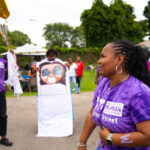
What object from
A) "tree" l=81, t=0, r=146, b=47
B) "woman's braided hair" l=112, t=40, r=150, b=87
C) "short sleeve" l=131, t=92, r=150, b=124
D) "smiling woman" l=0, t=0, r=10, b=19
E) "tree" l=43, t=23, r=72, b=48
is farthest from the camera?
"tree" l=43, t=23, r=72, b=48

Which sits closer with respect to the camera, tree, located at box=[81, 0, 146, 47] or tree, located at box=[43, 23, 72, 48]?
tree, located at box=[81, 0, 146, 47]

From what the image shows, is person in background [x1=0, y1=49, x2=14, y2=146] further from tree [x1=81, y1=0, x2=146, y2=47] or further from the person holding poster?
tree [x1=81, y1=0, x2=146, y2=47]

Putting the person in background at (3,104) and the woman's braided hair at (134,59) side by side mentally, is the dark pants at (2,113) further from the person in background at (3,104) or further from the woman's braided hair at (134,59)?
the woman's braided hair at (134,59)

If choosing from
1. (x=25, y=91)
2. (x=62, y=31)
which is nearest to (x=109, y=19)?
(x=25, y=91)

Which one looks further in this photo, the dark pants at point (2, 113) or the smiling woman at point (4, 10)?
the dark pants at point (2, 113)

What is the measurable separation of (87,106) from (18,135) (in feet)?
10.4

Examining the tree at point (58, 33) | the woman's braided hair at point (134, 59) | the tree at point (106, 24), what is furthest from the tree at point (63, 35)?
the woman's braided hair at point (134, 59)

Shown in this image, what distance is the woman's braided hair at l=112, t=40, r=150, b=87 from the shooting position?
1.47 meters

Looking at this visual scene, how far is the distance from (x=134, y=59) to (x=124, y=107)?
385 mm

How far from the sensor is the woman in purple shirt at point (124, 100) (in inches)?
49.5

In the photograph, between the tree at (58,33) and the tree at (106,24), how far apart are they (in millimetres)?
36979

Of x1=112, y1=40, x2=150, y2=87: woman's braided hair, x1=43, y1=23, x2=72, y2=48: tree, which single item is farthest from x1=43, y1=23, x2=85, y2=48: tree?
x1=112, y1=40, x2=150, y2=87: woman's braided hair

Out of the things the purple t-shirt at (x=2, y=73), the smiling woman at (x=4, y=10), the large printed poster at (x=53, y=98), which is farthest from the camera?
the large printed poster at (x=53, y=98)

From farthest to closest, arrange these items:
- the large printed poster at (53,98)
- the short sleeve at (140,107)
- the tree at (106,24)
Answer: the tree at (106,24) < the large printed poster at (53,98) < the short sleeve at (140,107)
